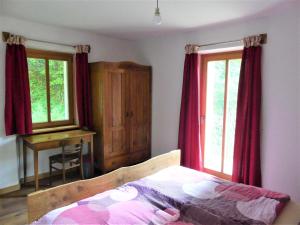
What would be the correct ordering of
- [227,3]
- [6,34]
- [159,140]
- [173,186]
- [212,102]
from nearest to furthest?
[173,186]
[227,3]
[6,34]
[212,102]
[159,140]

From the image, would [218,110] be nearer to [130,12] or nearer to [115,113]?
[115,113]

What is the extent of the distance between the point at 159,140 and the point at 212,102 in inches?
46.8

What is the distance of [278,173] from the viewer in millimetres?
2832

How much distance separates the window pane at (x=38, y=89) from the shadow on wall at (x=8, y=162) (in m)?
0.45

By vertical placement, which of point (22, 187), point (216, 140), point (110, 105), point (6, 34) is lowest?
point (22, 187)

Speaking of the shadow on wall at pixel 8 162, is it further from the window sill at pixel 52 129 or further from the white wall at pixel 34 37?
the window sill at pixel 52 129

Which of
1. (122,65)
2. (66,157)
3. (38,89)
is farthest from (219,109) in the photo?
(38,89)

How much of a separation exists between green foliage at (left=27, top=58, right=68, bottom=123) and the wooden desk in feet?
→ 1.13

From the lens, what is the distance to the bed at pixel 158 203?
5.00 ft

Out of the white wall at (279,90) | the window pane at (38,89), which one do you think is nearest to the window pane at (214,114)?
the white wall at (279,90)

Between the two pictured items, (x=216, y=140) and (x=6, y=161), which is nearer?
(x=6, y=161)

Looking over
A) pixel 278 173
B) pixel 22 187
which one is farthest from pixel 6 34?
pixel 278 173

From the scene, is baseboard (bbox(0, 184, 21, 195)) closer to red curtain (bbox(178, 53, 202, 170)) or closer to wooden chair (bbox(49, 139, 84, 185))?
wooden chair (bbox(49, 139, 84, 185))

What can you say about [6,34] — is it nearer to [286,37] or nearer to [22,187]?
[22,187]
